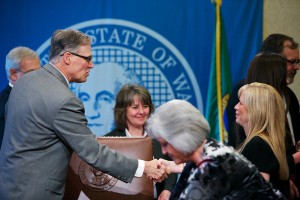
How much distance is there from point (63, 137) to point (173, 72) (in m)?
2.76

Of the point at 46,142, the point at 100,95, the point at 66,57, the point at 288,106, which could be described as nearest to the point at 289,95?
the point at 288,106

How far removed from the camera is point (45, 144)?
9.86ft

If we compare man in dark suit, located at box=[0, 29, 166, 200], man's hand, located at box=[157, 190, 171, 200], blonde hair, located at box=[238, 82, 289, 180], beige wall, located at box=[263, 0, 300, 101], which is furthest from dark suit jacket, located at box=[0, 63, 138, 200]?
beige wall, located at box=[263, 0, 300, 101]

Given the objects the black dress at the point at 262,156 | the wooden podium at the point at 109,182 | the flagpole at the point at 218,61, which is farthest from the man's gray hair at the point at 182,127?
the flagpole at the point at 218,61

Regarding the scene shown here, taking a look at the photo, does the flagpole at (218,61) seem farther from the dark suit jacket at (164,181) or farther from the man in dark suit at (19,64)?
the man in dark suit at (19,64)

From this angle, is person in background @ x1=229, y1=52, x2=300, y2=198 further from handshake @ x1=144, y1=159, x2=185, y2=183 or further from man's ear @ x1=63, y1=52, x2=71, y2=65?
Result: man's ear @ x1=63, y1=52, x2=71, y2=65

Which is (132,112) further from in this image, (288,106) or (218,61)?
(218,61)

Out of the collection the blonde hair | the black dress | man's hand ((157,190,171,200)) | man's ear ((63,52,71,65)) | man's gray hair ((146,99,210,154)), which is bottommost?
man's hand ((157,190,171,200))

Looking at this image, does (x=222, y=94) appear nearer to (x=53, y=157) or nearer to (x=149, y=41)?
(x=149, y=41)

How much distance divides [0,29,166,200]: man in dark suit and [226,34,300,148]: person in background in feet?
3.14

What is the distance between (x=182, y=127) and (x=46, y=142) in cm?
90

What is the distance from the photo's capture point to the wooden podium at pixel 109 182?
3.39 metres

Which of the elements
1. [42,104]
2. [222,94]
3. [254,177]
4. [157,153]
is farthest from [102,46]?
[254,177]

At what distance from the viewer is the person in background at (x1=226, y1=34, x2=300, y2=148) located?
3.87 meters
